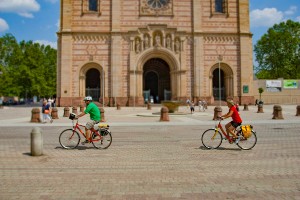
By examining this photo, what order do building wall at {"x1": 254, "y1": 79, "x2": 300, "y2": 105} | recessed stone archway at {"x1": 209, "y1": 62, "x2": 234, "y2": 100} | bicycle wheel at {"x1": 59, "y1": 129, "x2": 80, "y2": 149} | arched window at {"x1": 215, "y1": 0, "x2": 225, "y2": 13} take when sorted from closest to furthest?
1. bicycle wheel at {"x1": 59, "y1": 129, "x2": 80, "y2": 149}
2. recessed stone archway at {"x1": 209, "y1": 62, "x2": 234, "y2": 100}
3. arched window at {"x1": 215, "y1": 0, "x2": 225, "y2": 13}
4. building wall at {"x1": 254, "y1": 79, "x2": 300, "y2": 105}

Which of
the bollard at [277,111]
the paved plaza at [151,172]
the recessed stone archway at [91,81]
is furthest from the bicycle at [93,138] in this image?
the recessed stone archway at [91,81]

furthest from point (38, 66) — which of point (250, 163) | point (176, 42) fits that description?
point (250, 163)

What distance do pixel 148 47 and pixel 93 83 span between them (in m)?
9.43

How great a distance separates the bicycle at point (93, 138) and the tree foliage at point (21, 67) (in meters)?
51.3

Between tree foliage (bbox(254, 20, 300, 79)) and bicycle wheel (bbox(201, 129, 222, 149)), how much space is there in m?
55.1

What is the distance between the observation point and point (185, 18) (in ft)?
131

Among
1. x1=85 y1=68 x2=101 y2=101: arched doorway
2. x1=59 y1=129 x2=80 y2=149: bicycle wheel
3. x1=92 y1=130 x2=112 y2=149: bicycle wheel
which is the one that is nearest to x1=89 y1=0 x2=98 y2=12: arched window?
x1=85 y1=68 x2=101 y2=101: arched doorway

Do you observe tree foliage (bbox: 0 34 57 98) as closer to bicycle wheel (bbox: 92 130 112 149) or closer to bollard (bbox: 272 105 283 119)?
bollard (bbox: 272 105 283 119)

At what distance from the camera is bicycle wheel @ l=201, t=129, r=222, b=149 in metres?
9.52

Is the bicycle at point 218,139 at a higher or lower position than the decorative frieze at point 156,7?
lower

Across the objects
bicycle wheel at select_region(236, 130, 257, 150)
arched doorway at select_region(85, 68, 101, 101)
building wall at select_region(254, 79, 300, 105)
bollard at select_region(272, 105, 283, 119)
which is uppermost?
arched doorway at select_region(85, 68, 101, 101)

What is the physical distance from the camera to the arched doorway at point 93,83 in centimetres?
4041

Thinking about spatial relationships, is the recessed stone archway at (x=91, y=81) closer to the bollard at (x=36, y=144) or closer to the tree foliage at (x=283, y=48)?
the bollard at (x=36, y=144)

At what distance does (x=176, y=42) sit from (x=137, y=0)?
7.87m
